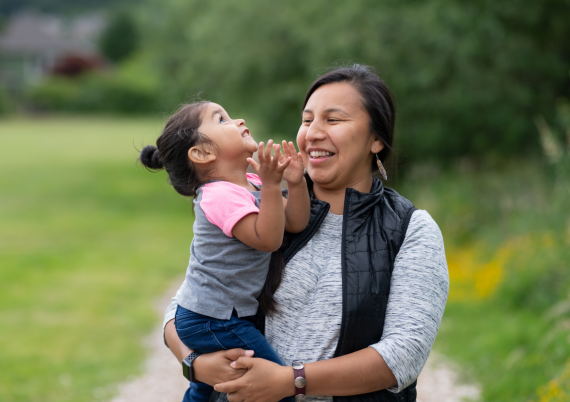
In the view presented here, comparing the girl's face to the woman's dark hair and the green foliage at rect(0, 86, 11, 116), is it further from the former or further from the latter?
the green foliage at rect(0, 86, 11, 116)

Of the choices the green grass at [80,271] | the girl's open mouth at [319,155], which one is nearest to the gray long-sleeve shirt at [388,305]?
the girl's open mouth at [319,155]

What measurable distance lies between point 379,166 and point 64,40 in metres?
88.9

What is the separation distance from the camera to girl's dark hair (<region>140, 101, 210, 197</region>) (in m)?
2.13

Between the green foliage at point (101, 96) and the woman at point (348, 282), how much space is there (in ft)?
189

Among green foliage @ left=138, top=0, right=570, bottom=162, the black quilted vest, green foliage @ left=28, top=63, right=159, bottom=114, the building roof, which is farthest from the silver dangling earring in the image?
the building roof

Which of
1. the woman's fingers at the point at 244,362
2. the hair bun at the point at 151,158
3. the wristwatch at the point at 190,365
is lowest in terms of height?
the woman's fingers at the point at 244,362

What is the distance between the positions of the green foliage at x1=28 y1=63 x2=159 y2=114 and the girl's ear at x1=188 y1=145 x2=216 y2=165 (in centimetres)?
5738

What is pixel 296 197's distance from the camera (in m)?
2.01

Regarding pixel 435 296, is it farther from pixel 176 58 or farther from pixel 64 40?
pixel 64 40

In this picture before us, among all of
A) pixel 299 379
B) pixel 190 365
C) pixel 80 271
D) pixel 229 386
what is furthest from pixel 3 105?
pixel 299 379

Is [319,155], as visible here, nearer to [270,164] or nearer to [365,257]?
[270,164]

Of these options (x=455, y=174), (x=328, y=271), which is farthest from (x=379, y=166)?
(x=455, y=174)

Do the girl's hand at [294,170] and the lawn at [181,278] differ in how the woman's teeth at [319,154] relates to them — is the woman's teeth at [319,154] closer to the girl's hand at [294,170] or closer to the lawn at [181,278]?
the girl's hand at [294,170]

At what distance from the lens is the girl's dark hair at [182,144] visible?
213 cm
